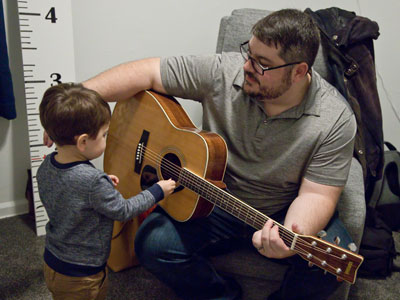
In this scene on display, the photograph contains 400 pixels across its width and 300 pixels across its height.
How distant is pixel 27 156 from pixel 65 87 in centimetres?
101

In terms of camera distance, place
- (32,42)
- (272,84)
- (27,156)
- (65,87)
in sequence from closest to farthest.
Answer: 1. (65,87)
2. (272,84)
3. (32,42)
4. (27,156)

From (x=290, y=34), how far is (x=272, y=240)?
612mm

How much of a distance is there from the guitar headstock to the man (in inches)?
4.4

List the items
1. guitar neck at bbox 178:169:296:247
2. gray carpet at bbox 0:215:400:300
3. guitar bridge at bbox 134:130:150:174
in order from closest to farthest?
guitar neck at bbox 178:169:296:247
guitar bridge at bbox 134:130:150:174
gray carpet at bbox 0:215:400:300

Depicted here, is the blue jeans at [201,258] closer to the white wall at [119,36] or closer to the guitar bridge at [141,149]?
the guitar bridge at [141,149]

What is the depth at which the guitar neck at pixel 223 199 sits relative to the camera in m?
1.13

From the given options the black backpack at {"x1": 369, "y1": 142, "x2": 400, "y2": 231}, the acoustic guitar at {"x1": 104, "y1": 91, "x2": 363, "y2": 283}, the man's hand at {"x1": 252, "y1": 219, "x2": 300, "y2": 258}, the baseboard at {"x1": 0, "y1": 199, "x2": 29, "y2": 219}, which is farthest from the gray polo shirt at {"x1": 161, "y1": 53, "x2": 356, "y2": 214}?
the baseboard at {"x1": 0, "y1": 199, "x2": 29, "y2": 219}

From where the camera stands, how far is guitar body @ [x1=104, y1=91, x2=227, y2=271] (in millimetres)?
1212

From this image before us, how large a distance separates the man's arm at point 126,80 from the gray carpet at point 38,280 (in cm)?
76

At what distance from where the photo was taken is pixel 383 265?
5.50ft

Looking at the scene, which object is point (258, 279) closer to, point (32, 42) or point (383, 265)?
point (383, 265)

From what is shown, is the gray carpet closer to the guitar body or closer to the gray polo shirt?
the guitar body

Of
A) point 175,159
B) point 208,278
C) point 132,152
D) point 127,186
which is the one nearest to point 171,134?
point 175,159

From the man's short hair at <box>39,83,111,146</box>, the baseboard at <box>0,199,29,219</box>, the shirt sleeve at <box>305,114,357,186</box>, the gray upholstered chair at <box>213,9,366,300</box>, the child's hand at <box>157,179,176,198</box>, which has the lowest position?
the baseboard at <box>0,199,29,219</box>
